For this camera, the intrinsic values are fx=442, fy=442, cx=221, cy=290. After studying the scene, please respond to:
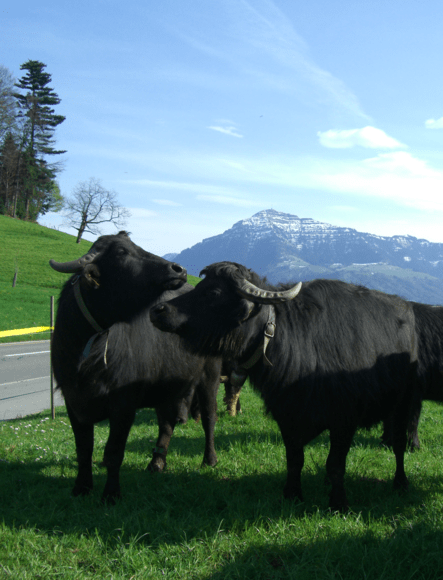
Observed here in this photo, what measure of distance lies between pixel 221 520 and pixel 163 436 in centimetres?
162

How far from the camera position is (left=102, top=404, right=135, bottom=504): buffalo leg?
384 cm

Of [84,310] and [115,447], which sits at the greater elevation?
[84,310]

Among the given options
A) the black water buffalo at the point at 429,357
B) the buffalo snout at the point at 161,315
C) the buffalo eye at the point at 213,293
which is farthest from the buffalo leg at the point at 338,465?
the buffalo snout at the point at 161,315

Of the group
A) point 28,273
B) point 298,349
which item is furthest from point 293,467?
point 28,273

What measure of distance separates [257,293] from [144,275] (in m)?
0.99

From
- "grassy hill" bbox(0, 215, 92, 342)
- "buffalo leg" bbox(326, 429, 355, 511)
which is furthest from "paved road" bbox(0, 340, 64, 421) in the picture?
"buffalo leg" bbox(326, 429, 355, 511)

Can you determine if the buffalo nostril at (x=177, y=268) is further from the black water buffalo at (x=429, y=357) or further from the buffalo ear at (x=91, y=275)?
the black water buffalo at (x=429, y=357)

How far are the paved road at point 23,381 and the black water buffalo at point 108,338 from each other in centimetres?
444

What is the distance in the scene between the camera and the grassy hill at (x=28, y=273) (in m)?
24.7

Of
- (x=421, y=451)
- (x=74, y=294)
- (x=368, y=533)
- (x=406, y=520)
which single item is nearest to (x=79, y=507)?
(x=74, y=294)

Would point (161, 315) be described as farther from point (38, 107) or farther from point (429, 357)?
point (38, 107)

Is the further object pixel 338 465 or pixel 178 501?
pixel 178 501

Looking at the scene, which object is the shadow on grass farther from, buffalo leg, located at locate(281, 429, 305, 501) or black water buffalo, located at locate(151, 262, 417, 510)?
black water buffalo, located at locate(151, 262, 417, 510)

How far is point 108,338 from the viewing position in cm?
392
